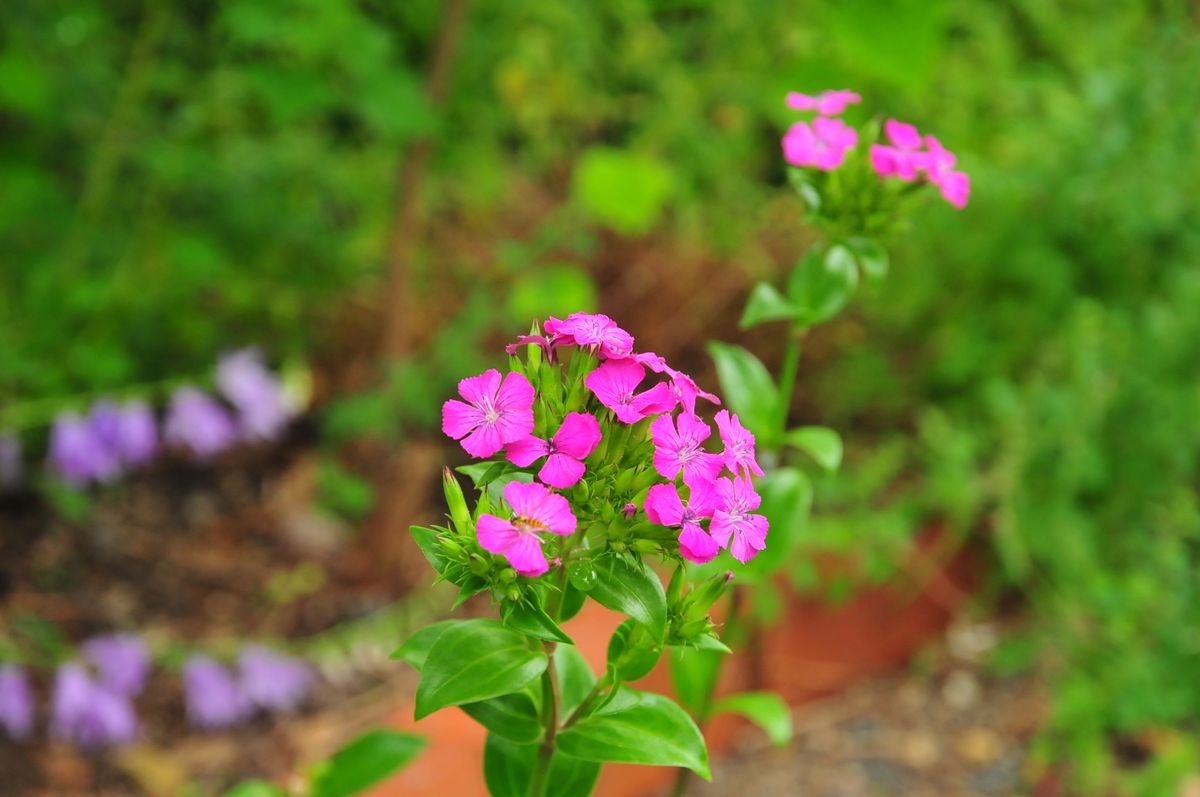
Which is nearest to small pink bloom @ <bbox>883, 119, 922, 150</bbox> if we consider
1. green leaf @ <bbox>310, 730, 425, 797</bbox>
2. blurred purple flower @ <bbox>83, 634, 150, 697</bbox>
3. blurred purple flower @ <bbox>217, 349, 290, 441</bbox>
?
green leaf @ <bbox>310, 730, 425, 797</bbox>

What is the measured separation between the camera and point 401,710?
1945 millimetres

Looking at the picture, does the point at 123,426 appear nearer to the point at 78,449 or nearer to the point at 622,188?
the point at 78,449

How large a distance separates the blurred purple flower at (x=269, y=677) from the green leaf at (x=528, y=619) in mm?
1382

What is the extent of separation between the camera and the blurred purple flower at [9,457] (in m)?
2.04

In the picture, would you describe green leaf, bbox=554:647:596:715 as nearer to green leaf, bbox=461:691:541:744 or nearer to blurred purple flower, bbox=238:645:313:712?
green leaf, bbox=461:691:541:744

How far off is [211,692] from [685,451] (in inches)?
58.6

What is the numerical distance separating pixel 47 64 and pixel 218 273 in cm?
51

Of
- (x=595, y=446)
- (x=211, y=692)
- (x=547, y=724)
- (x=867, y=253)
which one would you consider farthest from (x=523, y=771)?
(x=211, y=692)

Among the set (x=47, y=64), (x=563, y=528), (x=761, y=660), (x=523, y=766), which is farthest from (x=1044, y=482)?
(x=47, y=64)

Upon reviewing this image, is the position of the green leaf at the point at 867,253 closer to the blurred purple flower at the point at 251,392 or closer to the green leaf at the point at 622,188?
the blurred purple flower at the point at 251,392

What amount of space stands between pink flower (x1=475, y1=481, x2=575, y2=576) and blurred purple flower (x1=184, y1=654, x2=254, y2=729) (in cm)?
143

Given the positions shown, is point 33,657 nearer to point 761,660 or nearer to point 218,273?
point 218,273

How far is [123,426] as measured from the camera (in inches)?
78.5

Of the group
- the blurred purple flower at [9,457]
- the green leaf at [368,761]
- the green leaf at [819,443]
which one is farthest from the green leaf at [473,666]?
the blurred purple flower at [9,457]
